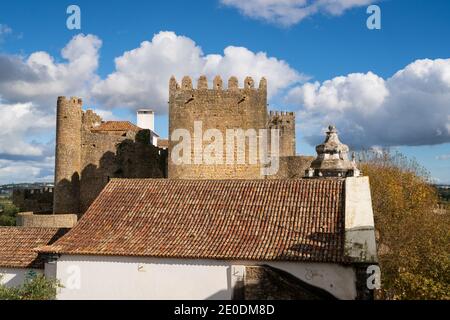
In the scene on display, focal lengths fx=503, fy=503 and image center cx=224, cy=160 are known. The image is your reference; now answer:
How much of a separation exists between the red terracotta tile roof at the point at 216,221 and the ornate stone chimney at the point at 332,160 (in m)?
1.49

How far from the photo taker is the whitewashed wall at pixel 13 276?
19062 millimetres

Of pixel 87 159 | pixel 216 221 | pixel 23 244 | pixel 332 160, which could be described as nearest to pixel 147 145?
pixel 87 159

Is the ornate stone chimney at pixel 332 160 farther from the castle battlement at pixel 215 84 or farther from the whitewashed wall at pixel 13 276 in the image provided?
the whitewashed wall at pixel 13 276

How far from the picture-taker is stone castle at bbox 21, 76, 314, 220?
1073 inches

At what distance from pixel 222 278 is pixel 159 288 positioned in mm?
2153

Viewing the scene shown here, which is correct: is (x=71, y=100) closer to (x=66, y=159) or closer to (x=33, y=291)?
(x=66, y=159)

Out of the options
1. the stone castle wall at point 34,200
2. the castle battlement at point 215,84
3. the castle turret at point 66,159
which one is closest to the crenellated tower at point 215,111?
the castle battlement at point 215,84

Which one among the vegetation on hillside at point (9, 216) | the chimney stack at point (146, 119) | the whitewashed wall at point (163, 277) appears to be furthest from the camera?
the chimney stack at point (146, 119)

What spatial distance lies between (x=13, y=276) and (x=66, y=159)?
613 inches

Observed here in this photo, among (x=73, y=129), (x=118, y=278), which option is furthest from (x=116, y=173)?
(x=118, y=278)

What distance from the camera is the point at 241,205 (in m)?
18.7

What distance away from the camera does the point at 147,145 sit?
35.3 metres

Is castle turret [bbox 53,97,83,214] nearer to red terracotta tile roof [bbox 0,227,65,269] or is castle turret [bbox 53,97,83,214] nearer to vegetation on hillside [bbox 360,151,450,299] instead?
red terracotta tile roof [bbox 0,227,65,269]
